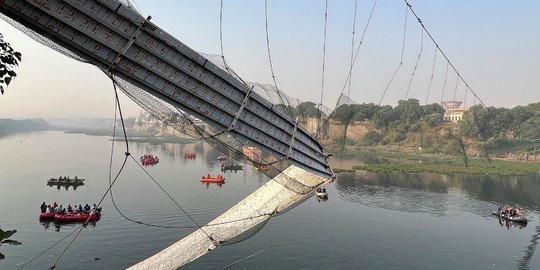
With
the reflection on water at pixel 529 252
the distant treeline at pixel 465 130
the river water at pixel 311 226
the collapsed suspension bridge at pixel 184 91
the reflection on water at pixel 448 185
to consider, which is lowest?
the reflection on water at pixel 529 252

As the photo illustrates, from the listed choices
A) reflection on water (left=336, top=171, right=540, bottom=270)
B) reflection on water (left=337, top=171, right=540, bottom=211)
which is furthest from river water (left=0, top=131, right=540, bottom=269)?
reflection on water (left=337, top=171, right=540, bottom=211)

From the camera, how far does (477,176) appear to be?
82125 mm

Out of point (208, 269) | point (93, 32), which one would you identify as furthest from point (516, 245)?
point (93, 32)

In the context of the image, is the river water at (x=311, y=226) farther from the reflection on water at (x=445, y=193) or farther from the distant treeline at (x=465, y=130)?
the distant treeline at (x=465, y=130)

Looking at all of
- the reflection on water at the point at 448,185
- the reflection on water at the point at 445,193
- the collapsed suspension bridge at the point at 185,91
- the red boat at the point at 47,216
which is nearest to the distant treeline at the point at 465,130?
the reflection on water at the point at 448,185

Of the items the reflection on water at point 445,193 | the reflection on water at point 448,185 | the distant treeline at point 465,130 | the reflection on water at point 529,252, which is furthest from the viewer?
the distant treeline at point 465,130

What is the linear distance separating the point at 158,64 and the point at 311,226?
3025 cm

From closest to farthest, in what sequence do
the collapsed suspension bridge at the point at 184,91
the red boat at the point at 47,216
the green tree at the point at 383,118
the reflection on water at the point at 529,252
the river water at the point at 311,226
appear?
the collapsed suspension bridge at the point at 184,91 < the river water at the point at 311,226 < the reflection on water at the point at 529,252 < the red boat at the point at 47,216 < the green tree at the point at 383,118

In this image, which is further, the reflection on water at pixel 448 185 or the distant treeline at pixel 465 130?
the distant treeline at pixel 465 130

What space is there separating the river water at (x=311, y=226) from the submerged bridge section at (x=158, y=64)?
14615mm

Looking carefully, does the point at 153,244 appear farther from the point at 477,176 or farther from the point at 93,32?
the point at 477,176

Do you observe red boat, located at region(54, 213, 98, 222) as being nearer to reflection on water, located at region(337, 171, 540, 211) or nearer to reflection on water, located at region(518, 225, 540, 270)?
reflection on water, located at region(337, 171, 540, 211)

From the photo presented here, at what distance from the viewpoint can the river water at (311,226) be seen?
29453 millimetres

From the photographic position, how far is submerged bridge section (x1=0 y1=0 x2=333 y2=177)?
11.1 m
